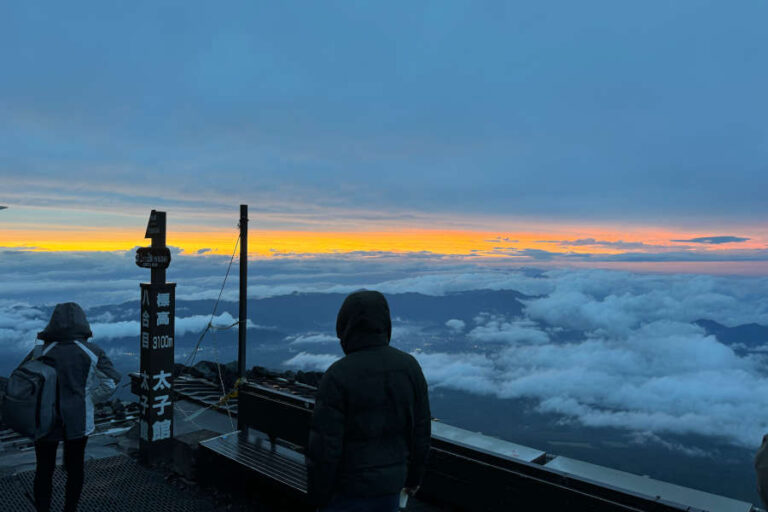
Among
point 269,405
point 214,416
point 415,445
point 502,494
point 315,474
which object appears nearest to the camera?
point 315,474

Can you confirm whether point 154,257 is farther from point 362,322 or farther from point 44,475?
point 362,322

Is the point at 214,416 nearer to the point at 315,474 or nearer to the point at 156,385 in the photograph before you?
the point at 156,385

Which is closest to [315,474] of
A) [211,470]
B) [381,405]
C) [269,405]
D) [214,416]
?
[381,405]

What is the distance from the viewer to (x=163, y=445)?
6586 millimetres

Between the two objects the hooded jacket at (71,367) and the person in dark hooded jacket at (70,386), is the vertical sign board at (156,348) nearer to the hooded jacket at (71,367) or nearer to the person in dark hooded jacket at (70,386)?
the person in dark hooded jacket at (70,386)

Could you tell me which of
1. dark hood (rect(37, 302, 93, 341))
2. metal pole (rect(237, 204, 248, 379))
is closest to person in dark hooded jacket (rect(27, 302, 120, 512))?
dark hood (rect(37, 302, 93, 341))

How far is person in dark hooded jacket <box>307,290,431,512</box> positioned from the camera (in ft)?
8.48

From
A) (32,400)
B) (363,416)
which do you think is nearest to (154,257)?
(32,400)

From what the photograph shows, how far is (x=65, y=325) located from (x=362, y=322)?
2.83 metres

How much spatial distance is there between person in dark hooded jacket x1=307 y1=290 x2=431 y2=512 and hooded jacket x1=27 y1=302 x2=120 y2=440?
2.53m

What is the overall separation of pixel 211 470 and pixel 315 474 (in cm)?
362

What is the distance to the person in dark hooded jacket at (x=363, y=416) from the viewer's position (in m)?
2.58

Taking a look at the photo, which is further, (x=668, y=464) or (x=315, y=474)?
(x=668, y=464)

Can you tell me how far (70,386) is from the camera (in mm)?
4094
